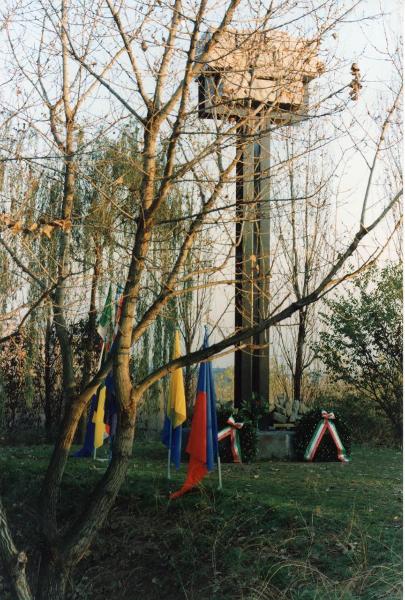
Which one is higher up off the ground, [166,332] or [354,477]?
[166,332]

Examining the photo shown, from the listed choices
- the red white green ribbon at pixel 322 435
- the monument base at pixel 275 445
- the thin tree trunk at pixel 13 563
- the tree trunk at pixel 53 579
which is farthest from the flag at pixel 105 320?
the thin tree trunk at pixel 13 563

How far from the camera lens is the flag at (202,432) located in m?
5.94

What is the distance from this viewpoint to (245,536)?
5242 millimetres

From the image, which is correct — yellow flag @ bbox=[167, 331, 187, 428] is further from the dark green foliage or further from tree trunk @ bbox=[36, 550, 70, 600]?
tree trunk @ bbox=[36, 550, 70, 600]

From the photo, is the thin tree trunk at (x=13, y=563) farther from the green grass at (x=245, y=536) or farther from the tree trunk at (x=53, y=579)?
the green grass at (x=245, y=536)

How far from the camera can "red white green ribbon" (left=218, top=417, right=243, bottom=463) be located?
7172 mm

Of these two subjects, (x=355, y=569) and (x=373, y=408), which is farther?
(x=373, y=408)

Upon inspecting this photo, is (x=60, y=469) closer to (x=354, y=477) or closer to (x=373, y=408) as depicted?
(x=354, y=477)

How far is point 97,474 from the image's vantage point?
6.80 m

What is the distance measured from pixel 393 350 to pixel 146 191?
578 cm

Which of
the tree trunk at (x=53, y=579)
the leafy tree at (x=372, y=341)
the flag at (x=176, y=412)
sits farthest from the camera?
the leafy tree at (x=372, y=341)

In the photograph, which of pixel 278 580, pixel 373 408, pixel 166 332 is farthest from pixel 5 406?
pixel 278 580

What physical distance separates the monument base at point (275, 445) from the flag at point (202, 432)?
5.01 ft

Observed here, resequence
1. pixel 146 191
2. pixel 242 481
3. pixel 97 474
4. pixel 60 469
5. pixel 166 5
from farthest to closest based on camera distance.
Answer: pixel 97 474 → pixel 242 481 → pixel 60 469 → pixel 146 191 → pixel 166 5
